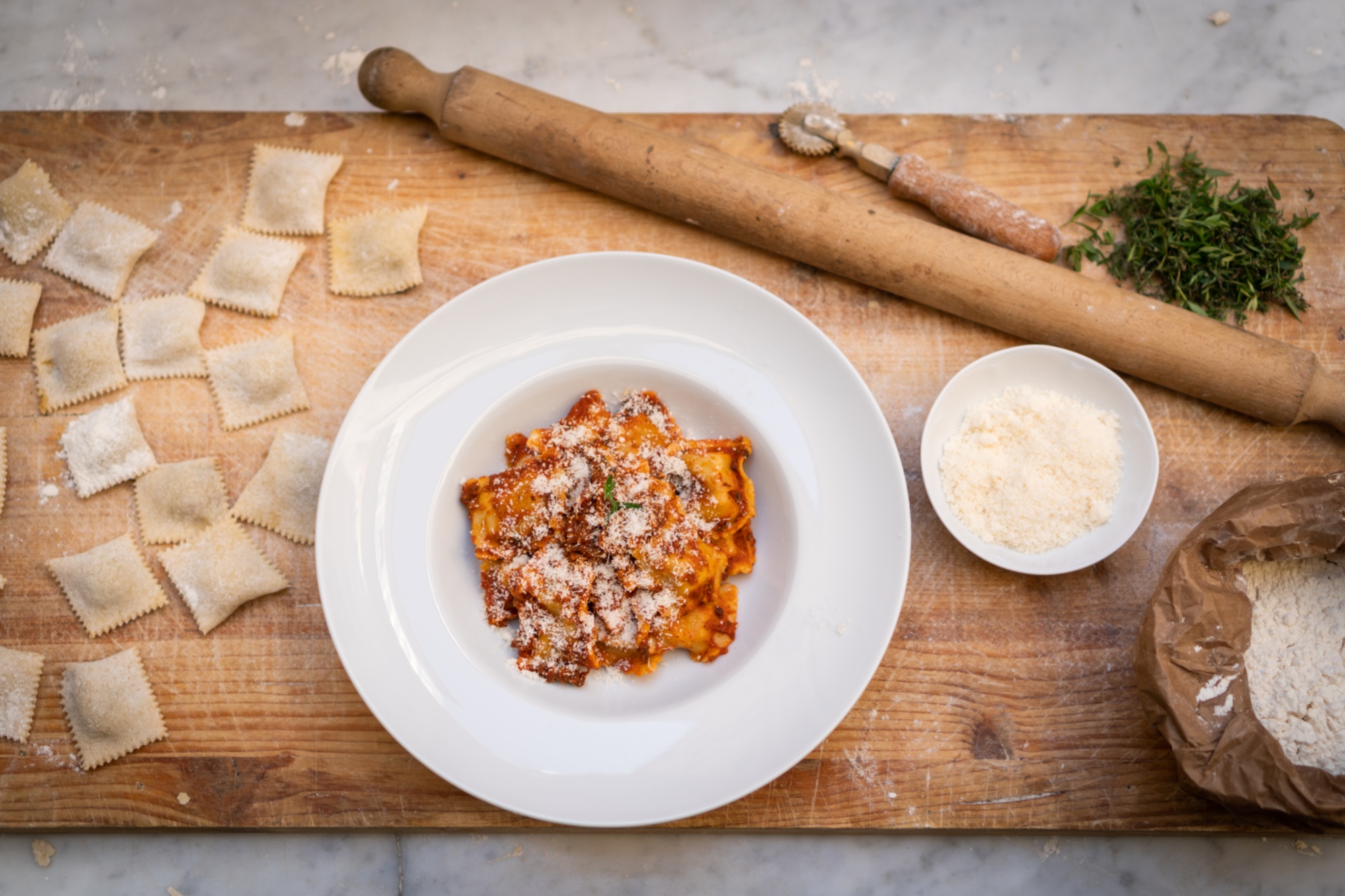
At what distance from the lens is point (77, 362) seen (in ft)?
10.6

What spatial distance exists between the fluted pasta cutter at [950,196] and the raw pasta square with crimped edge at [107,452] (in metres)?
2.92

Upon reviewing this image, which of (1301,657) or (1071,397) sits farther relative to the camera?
(1071,397)

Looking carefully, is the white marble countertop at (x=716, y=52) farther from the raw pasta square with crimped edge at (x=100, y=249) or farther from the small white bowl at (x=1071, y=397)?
the small white bowl at (x=1071, y=397)

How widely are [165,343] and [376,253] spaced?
0.92m

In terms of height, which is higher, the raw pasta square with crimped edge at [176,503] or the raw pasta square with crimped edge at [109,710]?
the raw pasta square with crimped edge at [176,503]

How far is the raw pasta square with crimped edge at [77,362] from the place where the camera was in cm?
325

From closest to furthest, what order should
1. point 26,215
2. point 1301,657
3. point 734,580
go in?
point 1301,657, point 734,580, point 26,215

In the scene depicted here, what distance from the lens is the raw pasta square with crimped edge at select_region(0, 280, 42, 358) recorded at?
330 centimetres

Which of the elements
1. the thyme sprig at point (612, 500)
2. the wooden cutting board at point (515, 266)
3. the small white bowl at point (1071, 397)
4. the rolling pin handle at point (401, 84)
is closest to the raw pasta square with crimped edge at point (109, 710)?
the wooden cutting board at point (515, 266)

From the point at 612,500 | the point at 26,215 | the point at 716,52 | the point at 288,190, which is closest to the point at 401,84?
the point at 288,190

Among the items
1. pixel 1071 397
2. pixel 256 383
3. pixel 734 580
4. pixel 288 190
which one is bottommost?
pixel 734 580

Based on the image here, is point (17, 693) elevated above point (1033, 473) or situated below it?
below

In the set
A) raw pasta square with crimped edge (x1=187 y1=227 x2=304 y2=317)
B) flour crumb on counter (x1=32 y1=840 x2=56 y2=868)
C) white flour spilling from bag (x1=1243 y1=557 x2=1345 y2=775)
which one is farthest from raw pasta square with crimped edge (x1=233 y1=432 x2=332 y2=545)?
white flour spilling from bag (x1=1243 y1=557 x2=1345 y2=775)

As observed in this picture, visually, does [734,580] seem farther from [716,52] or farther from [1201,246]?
[716,52]
